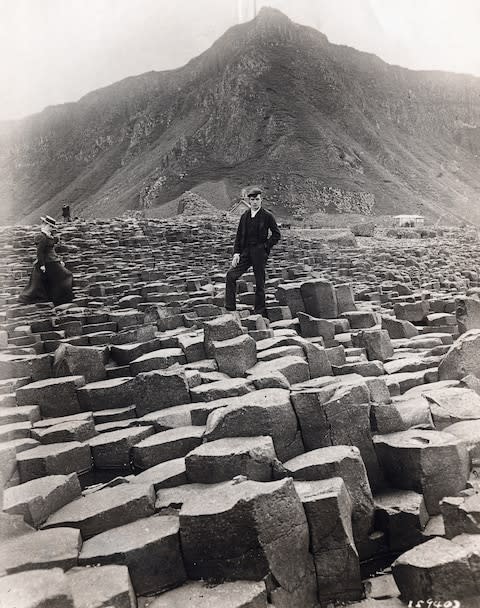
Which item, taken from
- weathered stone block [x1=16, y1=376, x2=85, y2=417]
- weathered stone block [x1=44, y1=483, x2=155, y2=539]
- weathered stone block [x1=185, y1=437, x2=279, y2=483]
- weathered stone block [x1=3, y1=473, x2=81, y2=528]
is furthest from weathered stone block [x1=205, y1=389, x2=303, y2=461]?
weathered stone block [x1=16, y1=376, x2=85, y2=417]

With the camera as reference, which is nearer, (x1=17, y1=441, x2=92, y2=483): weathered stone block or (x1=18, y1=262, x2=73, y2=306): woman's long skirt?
(x1=17, y1=441, x2=92, y2=483): weathered stone block

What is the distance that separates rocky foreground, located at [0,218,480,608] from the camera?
339 centimetres

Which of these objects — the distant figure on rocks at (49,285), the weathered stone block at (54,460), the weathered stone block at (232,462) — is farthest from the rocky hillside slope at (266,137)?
the weathered stone block at (232,462)

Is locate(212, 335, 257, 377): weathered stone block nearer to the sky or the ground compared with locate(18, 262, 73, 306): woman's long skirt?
nearer to the ground

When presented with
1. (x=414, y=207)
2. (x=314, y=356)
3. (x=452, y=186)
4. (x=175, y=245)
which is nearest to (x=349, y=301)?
(x=314, y=356)

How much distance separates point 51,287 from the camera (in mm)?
9859

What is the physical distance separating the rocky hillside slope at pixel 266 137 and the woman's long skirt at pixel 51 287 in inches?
1726

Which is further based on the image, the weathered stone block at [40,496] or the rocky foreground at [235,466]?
the weathered stone block at [40,496]

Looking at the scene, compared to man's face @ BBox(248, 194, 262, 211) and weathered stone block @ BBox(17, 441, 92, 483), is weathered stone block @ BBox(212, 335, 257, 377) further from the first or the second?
man's face @ BBox(248, 194, 262, 211)

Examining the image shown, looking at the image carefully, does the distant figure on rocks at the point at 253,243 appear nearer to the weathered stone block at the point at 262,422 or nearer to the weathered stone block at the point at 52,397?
the weathered stone block at the point at 52,397

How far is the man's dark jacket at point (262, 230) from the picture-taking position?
773 centimetres

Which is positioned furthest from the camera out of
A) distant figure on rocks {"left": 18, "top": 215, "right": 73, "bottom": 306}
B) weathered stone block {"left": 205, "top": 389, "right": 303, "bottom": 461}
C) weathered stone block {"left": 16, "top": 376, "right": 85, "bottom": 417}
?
distant figure on rocks {"left": 18, "top": 215, "right": 73, "bottom": 306}

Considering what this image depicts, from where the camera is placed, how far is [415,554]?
3.54 meters

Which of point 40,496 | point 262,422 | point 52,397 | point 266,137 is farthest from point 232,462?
point 266,137
